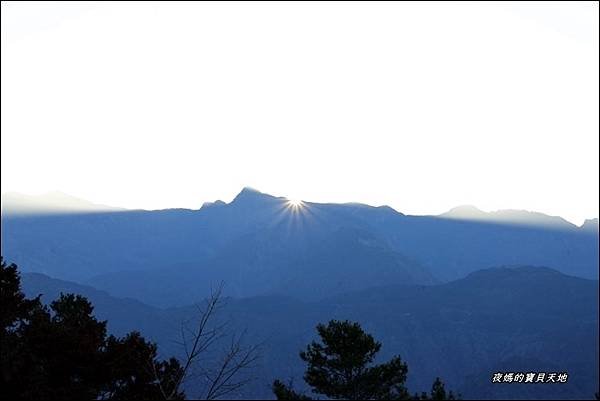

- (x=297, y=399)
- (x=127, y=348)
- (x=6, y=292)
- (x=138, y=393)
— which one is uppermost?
(x=6, y=292)

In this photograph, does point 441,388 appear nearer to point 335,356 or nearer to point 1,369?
point 335,356

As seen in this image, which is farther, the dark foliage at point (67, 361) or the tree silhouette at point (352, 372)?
the tree silhouette at point (352, 372)

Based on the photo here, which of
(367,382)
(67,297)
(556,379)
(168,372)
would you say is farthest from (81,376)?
(556,379)

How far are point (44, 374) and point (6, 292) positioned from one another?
4844 mm

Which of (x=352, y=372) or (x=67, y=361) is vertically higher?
(x=67, y=361)

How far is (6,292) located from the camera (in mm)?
25359

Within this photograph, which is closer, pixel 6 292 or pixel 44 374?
pixel 44 374

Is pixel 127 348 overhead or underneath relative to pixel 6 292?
underneath

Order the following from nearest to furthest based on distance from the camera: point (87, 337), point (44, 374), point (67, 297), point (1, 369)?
1. point (1, 369)
2. point (44, 374)
3. point (87, 337)
4. point (67, 297)

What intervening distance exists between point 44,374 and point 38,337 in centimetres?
157

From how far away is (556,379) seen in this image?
3688 cm

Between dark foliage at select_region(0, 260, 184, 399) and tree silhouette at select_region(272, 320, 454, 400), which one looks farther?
tree silhouette at select_region(272, 320, 454, 400)

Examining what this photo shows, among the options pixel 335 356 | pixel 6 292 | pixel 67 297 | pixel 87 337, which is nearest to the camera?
pixel 87 337

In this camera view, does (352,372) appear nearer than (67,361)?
No
